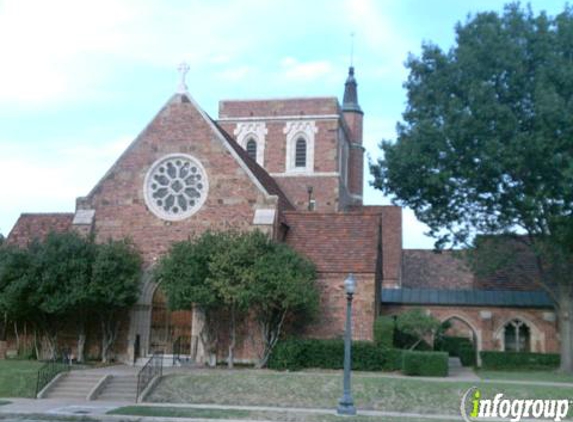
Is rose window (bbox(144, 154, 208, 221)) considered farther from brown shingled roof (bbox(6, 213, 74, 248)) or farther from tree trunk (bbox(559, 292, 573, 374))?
tree trunk (bbox(559, 292, 573, 374))

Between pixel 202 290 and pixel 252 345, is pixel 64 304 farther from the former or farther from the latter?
pixel 252 345

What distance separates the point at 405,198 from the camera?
28.7m

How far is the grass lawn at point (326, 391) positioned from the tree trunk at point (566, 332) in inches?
285

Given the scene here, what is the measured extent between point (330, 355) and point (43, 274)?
10.7 metres

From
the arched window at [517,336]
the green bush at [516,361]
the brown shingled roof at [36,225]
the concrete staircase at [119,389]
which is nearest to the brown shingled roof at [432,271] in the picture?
the arched window at [517,336]

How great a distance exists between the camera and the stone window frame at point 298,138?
44156mm

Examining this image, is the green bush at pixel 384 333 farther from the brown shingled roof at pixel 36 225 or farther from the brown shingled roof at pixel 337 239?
the brown shingled roof at pixel 36 225

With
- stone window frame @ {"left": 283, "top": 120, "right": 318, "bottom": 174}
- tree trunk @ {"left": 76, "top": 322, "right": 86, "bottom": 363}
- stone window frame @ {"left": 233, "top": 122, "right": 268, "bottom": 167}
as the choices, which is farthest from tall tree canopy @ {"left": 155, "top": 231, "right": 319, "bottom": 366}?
stone window frame @ {"left": 233, "top": 122, "right": 268, "bottom": 167}

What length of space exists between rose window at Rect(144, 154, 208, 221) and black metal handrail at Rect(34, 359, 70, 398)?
754 centimetres

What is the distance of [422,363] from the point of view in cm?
2241

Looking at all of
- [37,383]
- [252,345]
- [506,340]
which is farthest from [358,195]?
[37,383]

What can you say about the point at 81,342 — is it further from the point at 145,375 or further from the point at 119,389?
the point at 145,375

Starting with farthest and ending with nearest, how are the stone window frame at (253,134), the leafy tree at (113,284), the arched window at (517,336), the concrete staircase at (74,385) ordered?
the stone window frame at (253,134), the arched window at (517,336), the leafy tree at (113,284), the concrete staircase at (74,385)

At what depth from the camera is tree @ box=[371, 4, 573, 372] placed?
24.0 meters
